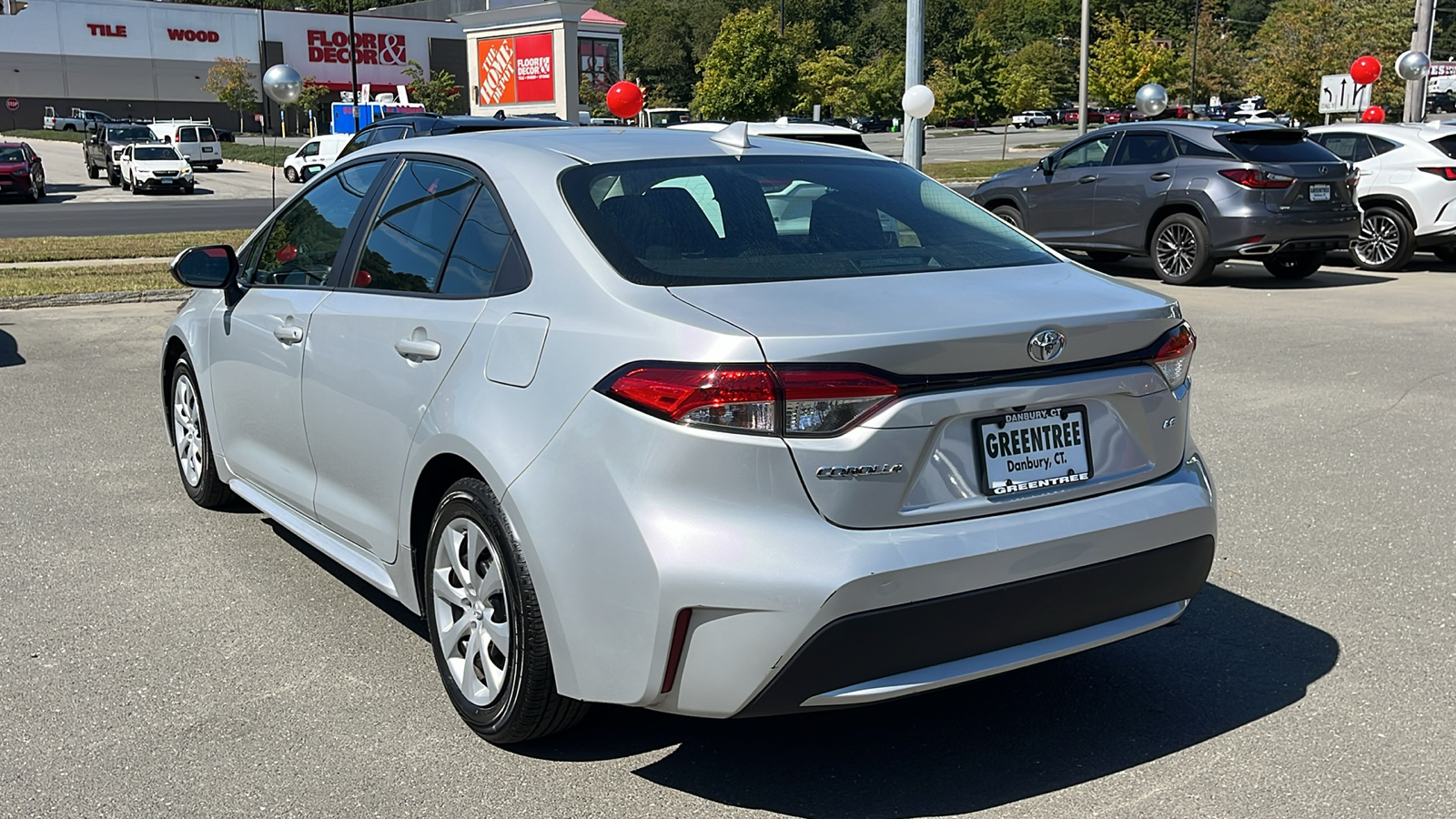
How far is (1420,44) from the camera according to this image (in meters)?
26.2

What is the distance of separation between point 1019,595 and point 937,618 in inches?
9.5

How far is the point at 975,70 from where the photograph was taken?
6600cm

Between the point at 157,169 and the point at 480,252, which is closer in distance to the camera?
the point at 480,252

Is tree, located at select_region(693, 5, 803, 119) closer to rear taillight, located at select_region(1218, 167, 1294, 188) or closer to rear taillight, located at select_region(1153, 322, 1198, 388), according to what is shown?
rear taillight, located at select_region(1218, 167, 1294, 188)

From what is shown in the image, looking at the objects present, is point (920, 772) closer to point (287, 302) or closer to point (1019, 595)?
point (1019, 595)

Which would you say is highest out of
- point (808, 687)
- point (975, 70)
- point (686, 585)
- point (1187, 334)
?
point (975, 70)

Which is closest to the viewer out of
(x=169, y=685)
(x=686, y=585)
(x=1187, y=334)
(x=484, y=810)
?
(x=686, y=585)

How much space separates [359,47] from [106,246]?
74.6m

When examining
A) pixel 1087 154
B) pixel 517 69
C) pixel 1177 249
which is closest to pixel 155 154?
pixel 517 69

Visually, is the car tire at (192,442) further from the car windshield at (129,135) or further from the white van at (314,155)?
the car windshield at (129,135)

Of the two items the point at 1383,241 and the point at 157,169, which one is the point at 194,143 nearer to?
the point at 157,169

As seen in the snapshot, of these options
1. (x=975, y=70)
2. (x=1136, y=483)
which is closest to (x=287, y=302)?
(x=1136, y=483)

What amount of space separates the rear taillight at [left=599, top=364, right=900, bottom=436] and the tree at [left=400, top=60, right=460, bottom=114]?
255ft

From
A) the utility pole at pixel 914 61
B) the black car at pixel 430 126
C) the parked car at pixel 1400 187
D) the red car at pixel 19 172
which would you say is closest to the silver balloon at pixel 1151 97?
the utility pole at pixel 914 61
